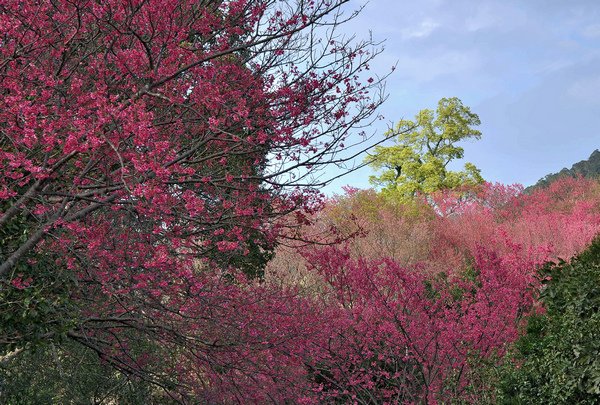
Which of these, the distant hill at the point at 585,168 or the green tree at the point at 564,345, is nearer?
the green tree at the point at 564,345

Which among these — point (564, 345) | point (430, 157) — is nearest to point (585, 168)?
point (430, 157)

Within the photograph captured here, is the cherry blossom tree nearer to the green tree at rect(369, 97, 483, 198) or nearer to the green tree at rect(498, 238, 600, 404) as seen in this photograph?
the green tree at rect(498, 238, 600, 404)

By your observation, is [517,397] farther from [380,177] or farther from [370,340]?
[380,177]

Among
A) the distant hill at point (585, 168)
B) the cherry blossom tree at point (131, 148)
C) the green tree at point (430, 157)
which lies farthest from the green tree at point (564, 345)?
the distant hill at point (585, 168)

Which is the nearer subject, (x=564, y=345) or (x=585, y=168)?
(x=564, y=345)

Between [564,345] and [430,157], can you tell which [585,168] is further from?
[564,345]

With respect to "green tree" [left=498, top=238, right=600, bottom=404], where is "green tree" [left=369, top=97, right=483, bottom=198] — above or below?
above

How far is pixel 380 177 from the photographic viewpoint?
3494 centimetres

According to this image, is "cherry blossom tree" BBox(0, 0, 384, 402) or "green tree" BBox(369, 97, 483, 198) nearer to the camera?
"cherry blossom tree" BBox(0, 0, 384, 402)

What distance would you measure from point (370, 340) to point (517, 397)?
9.37 ft

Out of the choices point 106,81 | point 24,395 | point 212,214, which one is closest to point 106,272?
point 212,214

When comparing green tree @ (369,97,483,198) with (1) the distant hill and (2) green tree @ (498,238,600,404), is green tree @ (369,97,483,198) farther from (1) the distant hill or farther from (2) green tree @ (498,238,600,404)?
(2) green tree @ (498,238,600,404)

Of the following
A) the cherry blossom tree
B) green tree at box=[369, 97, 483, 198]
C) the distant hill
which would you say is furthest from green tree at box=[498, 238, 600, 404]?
the distant hill

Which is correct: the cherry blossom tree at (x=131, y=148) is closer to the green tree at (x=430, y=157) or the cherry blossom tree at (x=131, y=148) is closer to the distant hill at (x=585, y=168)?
the green tree at (x=430, y=157)
